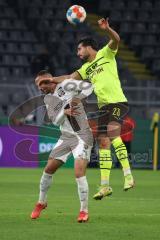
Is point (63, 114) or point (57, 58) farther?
point (57, 58)

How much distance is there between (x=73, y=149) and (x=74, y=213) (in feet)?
4.70

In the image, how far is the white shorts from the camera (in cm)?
1047

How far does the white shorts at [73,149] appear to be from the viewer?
412 inches

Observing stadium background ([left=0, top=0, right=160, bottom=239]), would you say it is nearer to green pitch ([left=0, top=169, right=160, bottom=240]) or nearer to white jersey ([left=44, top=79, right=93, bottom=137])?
green pitch ([left=0, top=169, right=160, bottom=240])

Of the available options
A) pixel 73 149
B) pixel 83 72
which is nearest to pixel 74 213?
pixel 73 149

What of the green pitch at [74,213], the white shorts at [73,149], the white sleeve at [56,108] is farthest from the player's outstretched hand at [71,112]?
the green pitch at [74,213]

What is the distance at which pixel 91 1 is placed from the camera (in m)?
35.6

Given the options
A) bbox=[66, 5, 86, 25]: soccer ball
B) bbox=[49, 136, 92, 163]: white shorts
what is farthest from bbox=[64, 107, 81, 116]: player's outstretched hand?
bbox=[66, 5, 86, 25]: soccer ball

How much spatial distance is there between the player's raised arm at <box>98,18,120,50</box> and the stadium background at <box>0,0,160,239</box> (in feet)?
27.4

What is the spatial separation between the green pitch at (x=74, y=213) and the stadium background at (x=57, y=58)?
377 cm

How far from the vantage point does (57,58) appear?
31.2m

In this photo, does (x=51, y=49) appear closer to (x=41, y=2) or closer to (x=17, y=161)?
(x=41, y=2)

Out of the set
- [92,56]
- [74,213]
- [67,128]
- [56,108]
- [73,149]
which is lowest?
[74,213]

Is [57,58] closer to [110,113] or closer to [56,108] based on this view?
[110,113]
